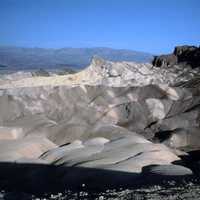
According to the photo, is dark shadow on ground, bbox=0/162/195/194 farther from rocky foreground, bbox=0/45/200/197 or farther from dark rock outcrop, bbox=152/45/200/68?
dark rock outcrop, bbox=152/45/200/68

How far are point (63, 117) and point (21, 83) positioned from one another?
5.03 metres

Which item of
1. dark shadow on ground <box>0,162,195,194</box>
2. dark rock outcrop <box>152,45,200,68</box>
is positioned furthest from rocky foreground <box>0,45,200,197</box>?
dark rock outcrop <box>152,45,200,68</box>

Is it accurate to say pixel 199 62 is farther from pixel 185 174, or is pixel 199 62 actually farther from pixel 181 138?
pixel 185 174

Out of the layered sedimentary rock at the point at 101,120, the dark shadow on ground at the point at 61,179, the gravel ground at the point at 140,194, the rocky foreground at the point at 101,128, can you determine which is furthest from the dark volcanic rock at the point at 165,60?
the gravel ground at the point at 140,194

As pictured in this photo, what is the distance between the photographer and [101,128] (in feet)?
95.1

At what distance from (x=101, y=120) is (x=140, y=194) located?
20228mm

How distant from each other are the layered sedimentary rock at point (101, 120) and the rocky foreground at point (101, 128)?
42 mm

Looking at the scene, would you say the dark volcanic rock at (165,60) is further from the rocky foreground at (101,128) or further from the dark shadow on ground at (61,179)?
the dark shadow on ground at (61,179)

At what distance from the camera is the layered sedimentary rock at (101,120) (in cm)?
2000

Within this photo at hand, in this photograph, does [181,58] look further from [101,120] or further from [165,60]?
[101,120]

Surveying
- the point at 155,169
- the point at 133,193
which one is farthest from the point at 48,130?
the point at 133,193

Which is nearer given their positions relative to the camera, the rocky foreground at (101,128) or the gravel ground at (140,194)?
the gravel ground at (140,194)

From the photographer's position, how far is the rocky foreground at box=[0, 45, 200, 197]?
17.4m

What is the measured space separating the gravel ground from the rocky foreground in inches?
48.9
